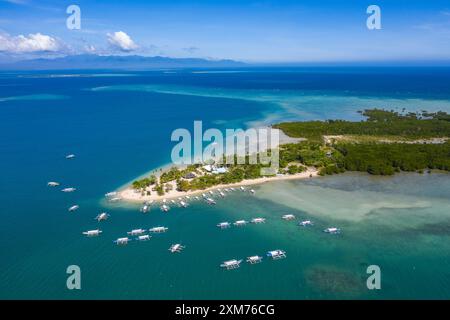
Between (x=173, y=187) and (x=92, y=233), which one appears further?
(x=173, y=187)

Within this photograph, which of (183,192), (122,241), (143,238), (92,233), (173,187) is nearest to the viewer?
(122,241)

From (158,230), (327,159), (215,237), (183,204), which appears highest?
(327,159)

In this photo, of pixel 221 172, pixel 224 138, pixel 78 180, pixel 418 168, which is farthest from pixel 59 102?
pixel 418 168

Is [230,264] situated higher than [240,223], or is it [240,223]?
[240,223]

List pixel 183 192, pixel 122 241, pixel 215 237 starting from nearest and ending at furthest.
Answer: pixel 122 241 < pixel 215 237 < pixel 183 192

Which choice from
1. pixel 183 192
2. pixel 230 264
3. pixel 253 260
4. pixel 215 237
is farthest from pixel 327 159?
pixel 230 264

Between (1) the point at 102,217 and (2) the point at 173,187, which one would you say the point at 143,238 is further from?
(2) the point at 173,187

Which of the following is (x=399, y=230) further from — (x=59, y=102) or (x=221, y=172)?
(x=59, y=102)

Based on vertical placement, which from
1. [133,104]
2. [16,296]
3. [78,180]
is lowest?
[16,296]
